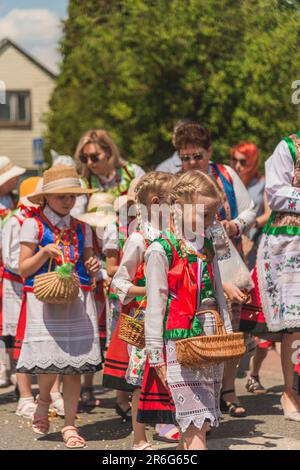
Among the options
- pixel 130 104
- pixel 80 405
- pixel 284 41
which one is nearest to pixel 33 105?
pixel 130 104

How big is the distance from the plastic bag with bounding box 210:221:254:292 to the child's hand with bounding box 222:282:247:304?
0.10m

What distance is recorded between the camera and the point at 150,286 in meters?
5.23

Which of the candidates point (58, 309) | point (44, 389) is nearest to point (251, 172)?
point (58, 309)

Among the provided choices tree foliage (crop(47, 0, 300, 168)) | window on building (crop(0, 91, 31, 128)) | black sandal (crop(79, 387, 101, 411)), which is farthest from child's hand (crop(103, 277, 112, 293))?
window on building (crop(0, 91, 31, 128))

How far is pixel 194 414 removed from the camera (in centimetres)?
528

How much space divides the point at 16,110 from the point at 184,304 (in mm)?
42028

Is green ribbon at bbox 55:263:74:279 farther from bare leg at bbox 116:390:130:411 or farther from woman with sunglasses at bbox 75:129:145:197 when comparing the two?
woman with sunglasses at bbox 75:129:145:197

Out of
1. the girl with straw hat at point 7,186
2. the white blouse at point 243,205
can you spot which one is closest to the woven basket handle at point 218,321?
the white blouse at point 243,205

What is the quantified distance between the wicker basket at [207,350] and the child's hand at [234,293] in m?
1.11

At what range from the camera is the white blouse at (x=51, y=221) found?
21.3 feet

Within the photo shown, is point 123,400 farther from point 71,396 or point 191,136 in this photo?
point 191,136

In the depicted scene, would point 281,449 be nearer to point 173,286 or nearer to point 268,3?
point 173,286
